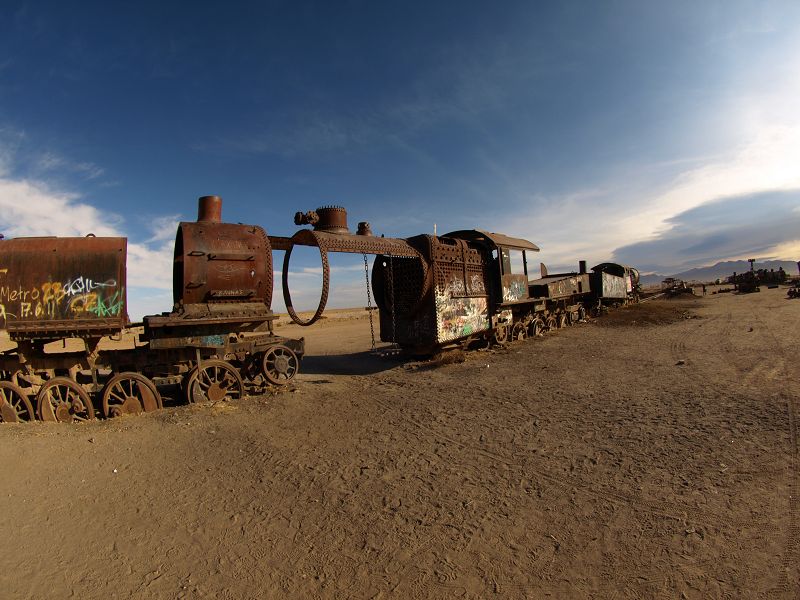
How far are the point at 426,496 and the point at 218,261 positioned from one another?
20.9 ft

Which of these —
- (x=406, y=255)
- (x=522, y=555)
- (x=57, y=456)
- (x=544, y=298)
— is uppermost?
(x=406, y=255)

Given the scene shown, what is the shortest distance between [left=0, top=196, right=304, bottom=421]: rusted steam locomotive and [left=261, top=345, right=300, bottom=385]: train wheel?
0.07 meters

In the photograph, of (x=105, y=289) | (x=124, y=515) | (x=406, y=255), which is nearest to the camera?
(x=124, y=515)

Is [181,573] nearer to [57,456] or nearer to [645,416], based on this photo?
[57,456]

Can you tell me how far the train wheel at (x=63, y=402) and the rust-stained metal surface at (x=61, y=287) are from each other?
95cm

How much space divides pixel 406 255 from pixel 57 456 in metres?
8.57

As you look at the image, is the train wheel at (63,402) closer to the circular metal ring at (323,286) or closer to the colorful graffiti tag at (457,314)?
the circular metal ring at (323,286)

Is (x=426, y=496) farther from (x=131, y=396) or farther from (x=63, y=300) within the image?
(x=63, y=300)

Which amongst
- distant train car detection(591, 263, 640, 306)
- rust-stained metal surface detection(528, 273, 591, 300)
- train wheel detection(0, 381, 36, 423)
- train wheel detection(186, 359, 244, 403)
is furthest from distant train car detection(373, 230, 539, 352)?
distant train car detection(591, 263, 640, 306)

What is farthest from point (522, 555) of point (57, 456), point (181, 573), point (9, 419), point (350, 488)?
point (9, 419)

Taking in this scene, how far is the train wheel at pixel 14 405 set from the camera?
7.38 metres

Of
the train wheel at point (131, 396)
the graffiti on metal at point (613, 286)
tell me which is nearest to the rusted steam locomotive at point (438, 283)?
the train wheel at point (131, 396)

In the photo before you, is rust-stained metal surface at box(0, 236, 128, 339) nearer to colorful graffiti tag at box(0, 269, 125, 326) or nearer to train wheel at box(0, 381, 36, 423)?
colorful graffiti tag at box(0, 269, 125, 326)

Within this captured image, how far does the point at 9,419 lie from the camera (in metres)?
7.38
